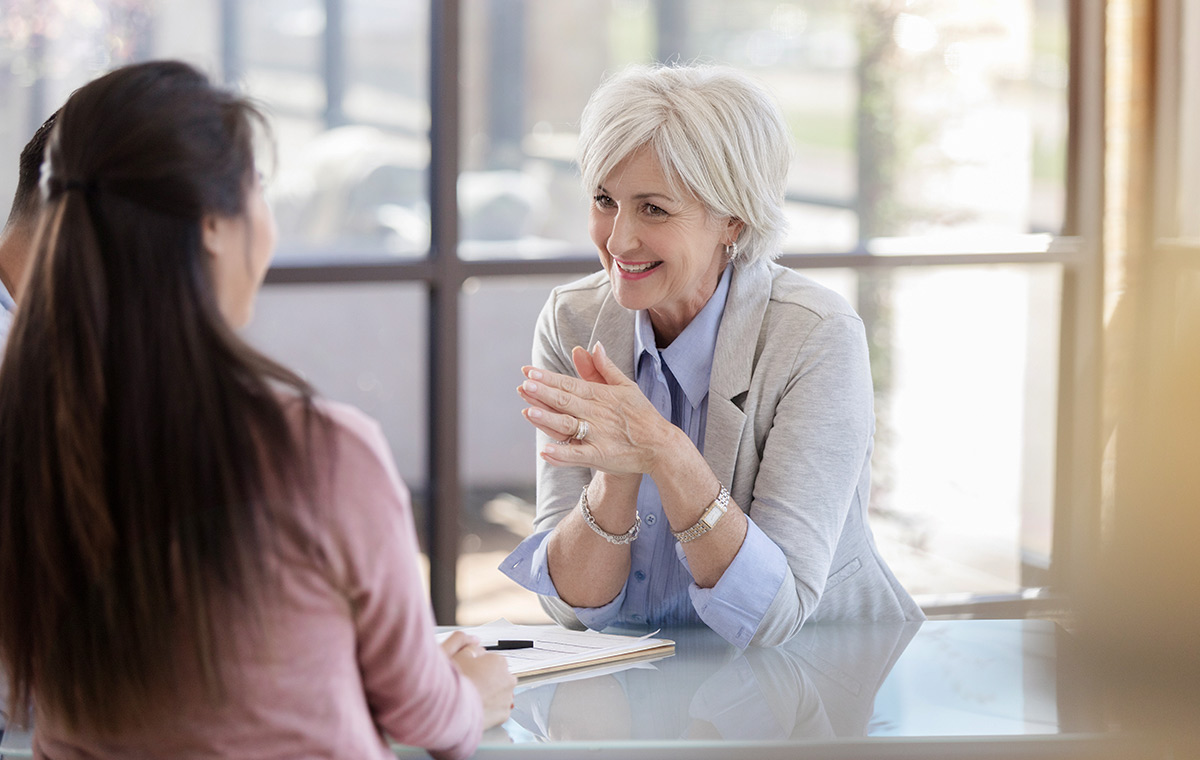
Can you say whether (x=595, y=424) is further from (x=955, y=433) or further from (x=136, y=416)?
(x=955, y=433)

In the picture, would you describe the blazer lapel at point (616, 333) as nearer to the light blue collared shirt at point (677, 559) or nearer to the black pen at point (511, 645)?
the light blue collared shirt at point (677, 559)

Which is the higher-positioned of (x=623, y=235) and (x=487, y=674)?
(x=623, y=235)

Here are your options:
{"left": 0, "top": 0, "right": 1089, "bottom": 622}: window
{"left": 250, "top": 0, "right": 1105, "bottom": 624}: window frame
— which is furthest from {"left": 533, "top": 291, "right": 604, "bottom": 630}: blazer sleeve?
{"left": 0, "top": 0, "right": 1089, "bottom": 622}: window

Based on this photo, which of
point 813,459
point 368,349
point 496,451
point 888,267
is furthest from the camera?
point 496,451

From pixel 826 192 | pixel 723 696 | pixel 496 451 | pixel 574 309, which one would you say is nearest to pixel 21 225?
pixel 574 309

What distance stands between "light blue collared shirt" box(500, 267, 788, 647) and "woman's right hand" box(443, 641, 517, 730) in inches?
15.2

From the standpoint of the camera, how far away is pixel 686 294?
6.48ft

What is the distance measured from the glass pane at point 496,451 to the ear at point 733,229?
7.83 feet

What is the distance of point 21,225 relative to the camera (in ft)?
5.82

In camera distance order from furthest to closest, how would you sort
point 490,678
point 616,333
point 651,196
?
1. point 616,333
2. point 651,196
3. point 490,678

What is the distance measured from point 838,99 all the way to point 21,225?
317cm

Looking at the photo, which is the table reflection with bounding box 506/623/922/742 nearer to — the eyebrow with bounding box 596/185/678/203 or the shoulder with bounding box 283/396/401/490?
the shoulder with bounding box 283/396/401/490

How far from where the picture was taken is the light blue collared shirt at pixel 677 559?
163 centimetres

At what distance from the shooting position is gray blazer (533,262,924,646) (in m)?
1.74
